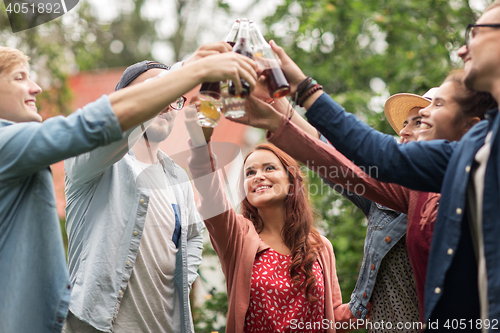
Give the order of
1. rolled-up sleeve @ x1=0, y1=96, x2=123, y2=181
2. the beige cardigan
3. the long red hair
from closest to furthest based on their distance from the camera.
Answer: rolled-up sleeve @ x1=0, y1=96, x2=123, y2=181 → the beige cardigan → the long red hair

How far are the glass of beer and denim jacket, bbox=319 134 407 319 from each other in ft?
2.33

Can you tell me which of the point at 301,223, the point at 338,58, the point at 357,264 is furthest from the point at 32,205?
the point at 338,58

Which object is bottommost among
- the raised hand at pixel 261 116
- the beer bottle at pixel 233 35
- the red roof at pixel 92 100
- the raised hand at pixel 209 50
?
the red roof at pixel 92 100

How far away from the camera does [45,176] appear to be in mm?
1700

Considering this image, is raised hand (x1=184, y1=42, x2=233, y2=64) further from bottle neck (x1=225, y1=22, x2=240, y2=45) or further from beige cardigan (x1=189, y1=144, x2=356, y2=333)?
beige cardigan (x1=189, y1=144, x2=356, y2=333)

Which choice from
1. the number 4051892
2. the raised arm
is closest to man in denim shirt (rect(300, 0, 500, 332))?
the raised arm

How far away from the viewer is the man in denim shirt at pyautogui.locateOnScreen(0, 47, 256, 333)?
1.53 metres

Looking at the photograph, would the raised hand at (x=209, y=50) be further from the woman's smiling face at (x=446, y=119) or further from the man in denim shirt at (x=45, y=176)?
the woman's smiling face at (x=446, y=119)

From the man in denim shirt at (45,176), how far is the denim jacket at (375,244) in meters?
1.03

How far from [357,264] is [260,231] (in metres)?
2.40

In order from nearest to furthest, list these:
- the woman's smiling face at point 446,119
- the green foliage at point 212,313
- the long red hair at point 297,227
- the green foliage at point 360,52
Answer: the woman's smiling face at point 446,119, the long red hair at point 297,227, the green foliage at point 212,313, the green foliage at point 360,52

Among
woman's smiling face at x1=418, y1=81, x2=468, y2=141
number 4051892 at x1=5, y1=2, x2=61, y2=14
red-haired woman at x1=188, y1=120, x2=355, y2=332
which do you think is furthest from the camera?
number 4051892 at x1=5, y1=2, x2=61, y2=14

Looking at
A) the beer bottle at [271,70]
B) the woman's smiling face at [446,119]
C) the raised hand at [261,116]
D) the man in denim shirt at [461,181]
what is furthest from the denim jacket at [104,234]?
the woman's smiling face at [446,119]

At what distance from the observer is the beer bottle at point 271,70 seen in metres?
1.79
